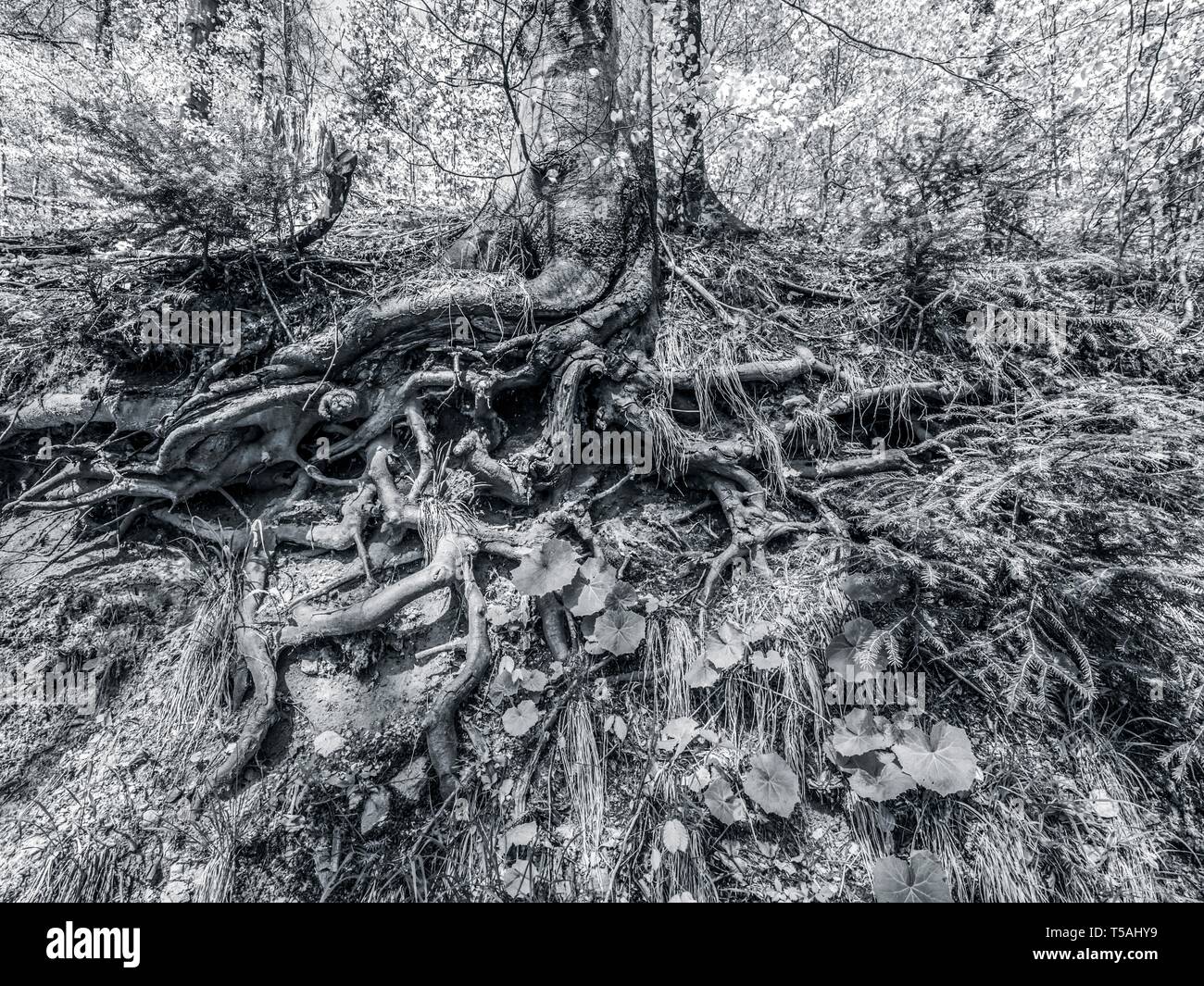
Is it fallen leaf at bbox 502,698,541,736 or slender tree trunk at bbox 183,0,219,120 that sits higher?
slender tree trunk at bbox 183,0,219,120

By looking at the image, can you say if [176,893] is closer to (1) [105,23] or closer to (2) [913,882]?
(2) [913,882]

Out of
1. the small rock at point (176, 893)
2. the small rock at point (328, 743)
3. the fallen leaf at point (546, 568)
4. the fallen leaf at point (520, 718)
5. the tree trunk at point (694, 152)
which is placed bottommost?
the small rock at point (176, 893)

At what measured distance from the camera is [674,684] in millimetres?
2135

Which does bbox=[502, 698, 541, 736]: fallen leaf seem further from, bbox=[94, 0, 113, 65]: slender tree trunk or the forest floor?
bbox=[94, 0, 113, 65]: slender tree trunk

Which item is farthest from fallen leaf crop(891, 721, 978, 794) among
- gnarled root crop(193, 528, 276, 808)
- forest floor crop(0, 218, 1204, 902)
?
gnarled root crop(193, 528, 276, 808)

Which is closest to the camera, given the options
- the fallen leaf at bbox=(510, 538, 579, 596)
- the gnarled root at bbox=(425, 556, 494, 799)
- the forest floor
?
the forest floor

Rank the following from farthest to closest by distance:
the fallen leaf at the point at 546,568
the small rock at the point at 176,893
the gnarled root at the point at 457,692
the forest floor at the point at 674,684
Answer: the fallen leaf at the point at 546,568
the gnarled root at the point at 457,692
the forest floor at the point at 674,684
the small rock at the point at 176,893

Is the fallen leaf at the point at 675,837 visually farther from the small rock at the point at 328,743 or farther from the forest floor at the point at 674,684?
the small rock at the point at 328,743

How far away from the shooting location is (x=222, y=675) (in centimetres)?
207

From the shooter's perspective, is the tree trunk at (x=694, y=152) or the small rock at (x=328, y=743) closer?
the small rock at (x=328, y=743)

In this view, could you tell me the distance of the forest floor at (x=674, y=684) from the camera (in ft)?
5.96

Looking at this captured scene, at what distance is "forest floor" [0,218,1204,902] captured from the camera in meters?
1.82

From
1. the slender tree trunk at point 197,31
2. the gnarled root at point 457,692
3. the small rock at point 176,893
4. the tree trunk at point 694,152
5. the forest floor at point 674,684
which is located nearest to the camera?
the small rock at point 176,893

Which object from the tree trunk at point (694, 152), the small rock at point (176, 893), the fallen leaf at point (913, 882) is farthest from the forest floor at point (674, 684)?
the tree trunk at point (694, 152)
